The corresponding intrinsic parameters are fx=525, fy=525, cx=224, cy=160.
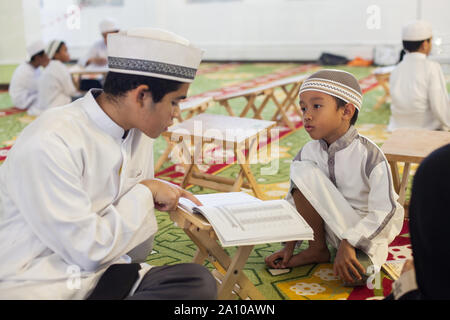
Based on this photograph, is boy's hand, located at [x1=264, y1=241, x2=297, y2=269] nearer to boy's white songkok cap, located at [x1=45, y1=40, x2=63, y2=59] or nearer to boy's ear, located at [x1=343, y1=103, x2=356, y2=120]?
boy's ear, located at [x1=343, y1=103, x2=356, y2=120]

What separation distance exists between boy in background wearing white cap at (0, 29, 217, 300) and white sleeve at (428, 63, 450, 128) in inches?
139

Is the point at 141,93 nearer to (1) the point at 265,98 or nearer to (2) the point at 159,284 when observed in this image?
(2) the point at 159,284

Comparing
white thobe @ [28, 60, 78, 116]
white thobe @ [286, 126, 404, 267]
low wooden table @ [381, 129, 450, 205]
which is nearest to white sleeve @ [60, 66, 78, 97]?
white thobe @ [28, 60, 78, 116]

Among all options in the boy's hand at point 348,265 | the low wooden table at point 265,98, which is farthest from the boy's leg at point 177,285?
the low wooden table at point 265,98

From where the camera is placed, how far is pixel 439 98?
4703mm

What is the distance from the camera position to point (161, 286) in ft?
5.24

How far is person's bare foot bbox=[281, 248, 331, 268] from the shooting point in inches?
98.3

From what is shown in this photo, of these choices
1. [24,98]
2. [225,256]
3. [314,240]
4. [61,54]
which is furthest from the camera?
Result: [24,98]

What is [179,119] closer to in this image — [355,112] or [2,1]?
[355,112]

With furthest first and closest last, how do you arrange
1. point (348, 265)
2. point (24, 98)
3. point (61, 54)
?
point (24, 98) < point (61, 54) < point (348, 265)

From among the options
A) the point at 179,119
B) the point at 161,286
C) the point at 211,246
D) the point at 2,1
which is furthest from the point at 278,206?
the point at 2,1

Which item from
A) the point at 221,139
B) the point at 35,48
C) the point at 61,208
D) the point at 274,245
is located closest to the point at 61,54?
the point at 35,48

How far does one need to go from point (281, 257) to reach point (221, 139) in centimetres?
101

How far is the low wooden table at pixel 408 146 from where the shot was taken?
269 centimetres
